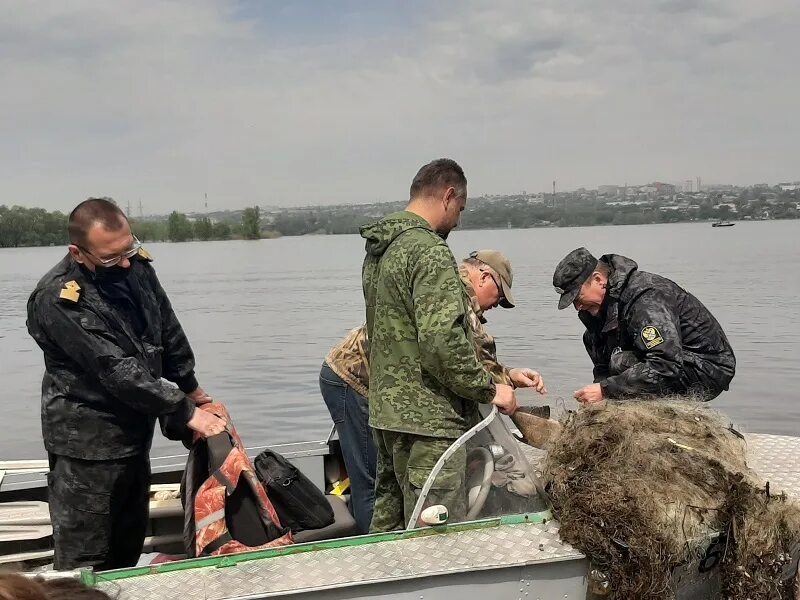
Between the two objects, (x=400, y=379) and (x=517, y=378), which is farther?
(x=517, y=378)

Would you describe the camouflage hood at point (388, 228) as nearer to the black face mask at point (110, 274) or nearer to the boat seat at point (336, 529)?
the black face mask at point (110, 274)

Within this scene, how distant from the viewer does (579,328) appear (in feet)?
65.5

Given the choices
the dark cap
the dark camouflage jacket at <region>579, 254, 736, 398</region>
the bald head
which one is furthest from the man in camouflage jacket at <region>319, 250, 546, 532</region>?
the bald head

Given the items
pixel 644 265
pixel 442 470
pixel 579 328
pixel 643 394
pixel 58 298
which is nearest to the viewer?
pixel 442 470

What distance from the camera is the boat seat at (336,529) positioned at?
11.4 ft

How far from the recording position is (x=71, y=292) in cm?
319

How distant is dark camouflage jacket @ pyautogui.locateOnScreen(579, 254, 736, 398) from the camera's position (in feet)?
11.9

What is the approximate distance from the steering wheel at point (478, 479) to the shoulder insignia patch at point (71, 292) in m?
1.63

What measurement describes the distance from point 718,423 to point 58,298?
2.62m

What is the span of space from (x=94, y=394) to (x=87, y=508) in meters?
0.45

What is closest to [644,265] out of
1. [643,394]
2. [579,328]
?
[579,328]

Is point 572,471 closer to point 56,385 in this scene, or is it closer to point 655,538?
point 655,538

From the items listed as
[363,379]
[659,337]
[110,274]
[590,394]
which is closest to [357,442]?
[363,379]

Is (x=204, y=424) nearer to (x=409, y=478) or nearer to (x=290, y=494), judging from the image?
(x=290, y=494)
